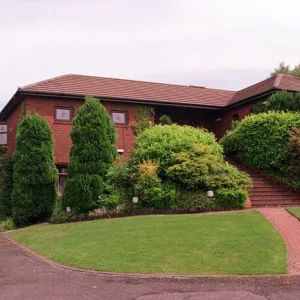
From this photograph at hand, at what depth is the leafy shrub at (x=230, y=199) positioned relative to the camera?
1504cm

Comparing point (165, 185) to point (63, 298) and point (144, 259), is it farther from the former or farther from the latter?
point (63, 298)

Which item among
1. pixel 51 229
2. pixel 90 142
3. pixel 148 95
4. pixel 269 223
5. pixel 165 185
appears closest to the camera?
pixel 269 223

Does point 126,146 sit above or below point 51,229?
above

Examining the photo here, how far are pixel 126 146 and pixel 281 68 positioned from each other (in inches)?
960

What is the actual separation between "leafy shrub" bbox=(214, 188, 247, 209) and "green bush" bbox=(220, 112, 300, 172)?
12.3ft

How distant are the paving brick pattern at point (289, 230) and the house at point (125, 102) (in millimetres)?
10074

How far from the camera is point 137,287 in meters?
7.30

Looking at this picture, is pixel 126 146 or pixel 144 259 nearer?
pixel 144 259

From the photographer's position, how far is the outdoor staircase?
1617cm

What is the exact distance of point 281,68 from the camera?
41.4 meters

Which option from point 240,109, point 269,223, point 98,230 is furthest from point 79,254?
point 240,109

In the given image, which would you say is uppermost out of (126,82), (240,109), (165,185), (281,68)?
(281,68)

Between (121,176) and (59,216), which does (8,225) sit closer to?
(59,216)

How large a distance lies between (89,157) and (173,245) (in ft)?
25.1
